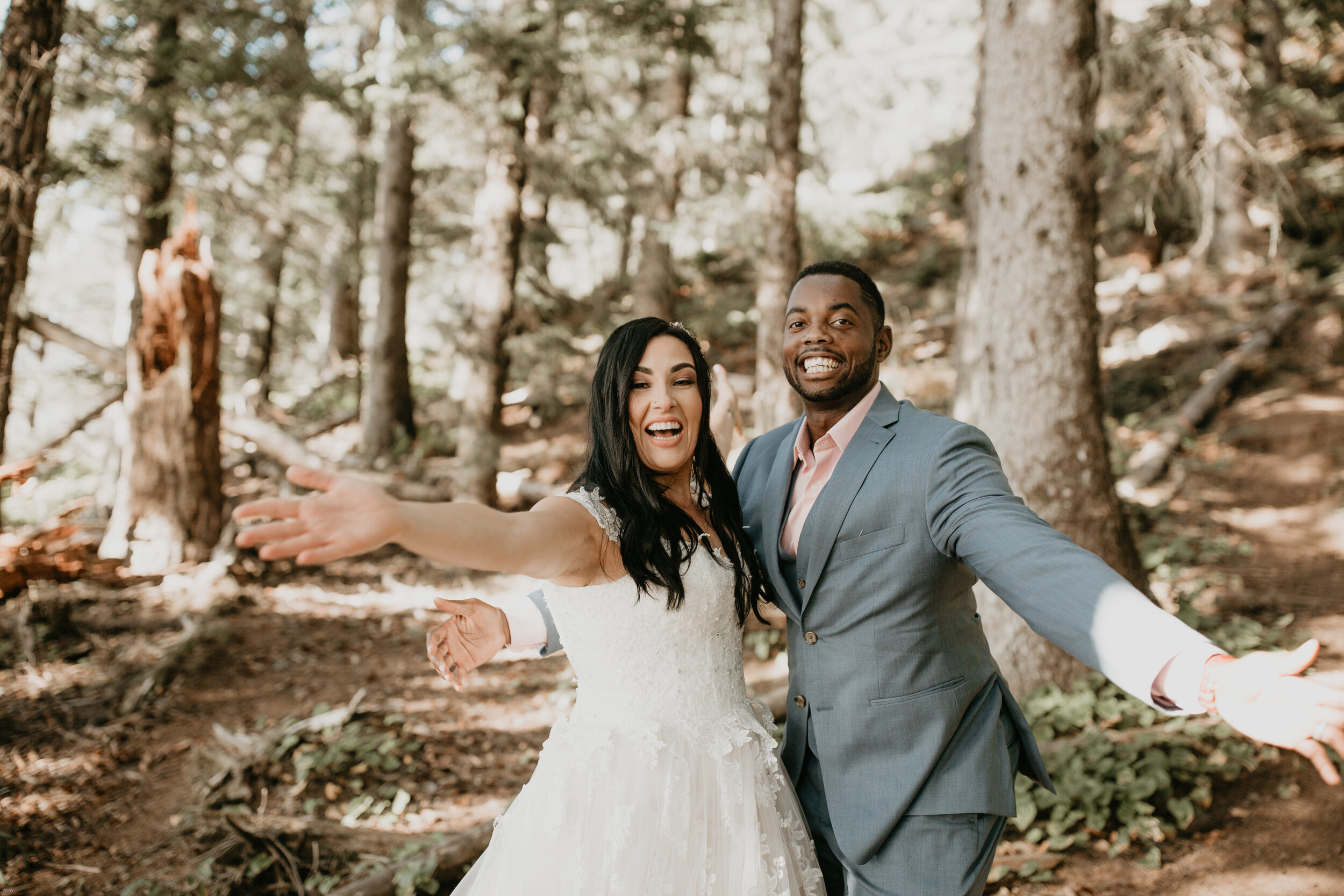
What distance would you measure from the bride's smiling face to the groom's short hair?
52 cm

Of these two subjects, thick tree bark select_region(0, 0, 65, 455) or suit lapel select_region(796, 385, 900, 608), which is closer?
suit lapel select_region(796, 385, 900, 608)

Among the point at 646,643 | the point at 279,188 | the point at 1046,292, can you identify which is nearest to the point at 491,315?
the point at 279,188

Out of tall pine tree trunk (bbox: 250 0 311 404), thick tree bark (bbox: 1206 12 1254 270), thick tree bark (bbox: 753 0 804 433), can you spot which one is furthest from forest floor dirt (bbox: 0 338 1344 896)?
tall pine tree trunk (bbox: 250 0 311 404)

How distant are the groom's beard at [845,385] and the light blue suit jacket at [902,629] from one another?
5.4 inches

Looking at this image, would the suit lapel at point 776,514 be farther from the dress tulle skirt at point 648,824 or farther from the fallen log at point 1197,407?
the fallen log at point 1197,407

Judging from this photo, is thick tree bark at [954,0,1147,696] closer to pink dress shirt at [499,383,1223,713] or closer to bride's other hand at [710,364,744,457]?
bride's other hand at [710,364,744,457]

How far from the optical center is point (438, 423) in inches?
539

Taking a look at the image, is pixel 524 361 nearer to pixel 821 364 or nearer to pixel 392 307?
pixel 392 307

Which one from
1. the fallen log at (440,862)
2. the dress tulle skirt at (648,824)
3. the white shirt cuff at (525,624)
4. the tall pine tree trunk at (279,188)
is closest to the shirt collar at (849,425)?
the dress tulle skirt at (648,824)

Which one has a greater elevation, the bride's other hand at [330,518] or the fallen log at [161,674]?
the bride's other hand at [330,518]

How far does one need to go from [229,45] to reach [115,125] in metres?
2.01

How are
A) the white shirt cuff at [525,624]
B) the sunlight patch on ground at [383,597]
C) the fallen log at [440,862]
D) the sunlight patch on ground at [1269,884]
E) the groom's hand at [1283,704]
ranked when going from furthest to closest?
the sunlight patch on ground at [383,597] → the fallen log at [440,862] → the sunlight patch on ground at [1269,884] → the white shirt cuff at [525,624] → the groom's hand at [1283,704]

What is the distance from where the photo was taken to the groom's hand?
1.26 m

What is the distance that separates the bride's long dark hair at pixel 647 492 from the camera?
2.30m
